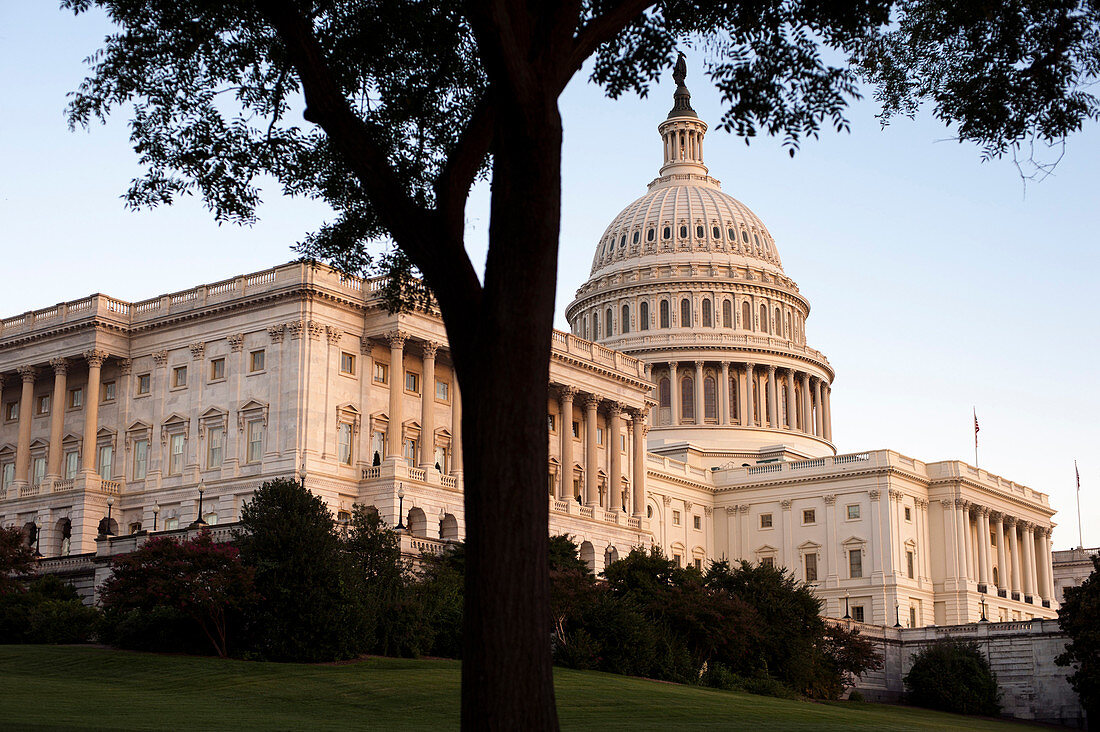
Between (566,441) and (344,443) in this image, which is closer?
(344,443)

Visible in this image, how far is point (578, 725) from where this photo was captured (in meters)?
33.0

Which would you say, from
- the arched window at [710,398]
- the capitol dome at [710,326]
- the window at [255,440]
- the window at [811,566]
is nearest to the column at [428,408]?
the window at [255,440]

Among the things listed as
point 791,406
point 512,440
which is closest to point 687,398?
point 791,406

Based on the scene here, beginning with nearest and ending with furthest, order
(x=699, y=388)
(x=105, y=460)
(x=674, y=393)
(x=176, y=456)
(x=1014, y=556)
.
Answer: (x=176, y=456), (x=105, y=460), (x=1014, y=556), (x=699, y=388), (x=674, y=393)

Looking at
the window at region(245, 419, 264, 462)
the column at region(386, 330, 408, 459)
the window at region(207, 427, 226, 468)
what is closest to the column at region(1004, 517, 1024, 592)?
the column at region(386, 330, 408, 459)

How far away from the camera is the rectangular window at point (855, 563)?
366 ft

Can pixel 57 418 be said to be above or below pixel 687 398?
below

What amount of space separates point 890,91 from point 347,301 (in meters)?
56.7

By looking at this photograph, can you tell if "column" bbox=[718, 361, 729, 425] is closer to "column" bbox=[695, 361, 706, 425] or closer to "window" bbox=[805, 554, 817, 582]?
"column" bbox=[695, 361, 706, 425]

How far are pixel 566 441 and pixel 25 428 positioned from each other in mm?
32169

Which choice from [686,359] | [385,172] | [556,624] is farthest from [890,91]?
[686,359]

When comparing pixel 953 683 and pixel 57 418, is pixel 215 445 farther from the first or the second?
pixel 953 683

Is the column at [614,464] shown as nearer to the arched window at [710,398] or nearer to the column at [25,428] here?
the column at [25,428]

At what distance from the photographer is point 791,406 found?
13888cm
